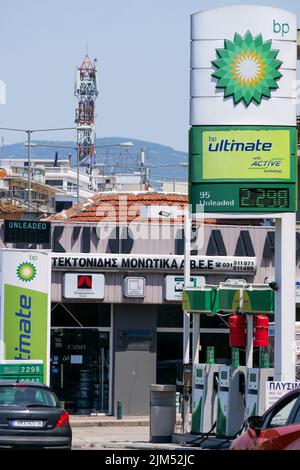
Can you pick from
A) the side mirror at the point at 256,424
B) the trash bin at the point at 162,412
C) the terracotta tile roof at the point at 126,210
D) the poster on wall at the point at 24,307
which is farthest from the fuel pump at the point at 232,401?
the terracotta tile roof at the point at 126,210

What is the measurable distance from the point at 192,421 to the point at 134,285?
11395mm

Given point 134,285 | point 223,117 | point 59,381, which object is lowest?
point 59,381

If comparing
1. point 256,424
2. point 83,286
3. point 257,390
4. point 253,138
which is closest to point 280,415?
point 256,424

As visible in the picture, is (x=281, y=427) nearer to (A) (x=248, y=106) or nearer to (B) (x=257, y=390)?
(B) (x=257, y=390)

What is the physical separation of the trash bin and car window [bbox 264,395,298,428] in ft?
46.5

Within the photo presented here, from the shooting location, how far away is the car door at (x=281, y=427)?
14.0 meters

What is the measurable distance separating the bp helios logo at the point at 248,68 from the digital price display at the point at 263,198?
1699 millimetres

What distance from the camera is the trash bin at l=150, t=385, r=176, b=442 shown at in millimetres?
29516

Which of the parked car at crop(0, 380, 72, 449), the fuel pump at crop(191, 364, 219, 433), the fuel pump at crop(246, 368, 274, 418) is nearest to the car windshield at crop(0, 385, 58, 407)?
the parked car at crop(0, 380, 72, 449)

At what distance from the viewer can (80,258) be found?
39.7 meters

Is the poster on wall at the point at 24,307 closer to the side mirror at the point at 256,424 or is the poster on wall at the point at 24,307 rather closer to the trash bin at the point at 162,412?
the trash bin at the point at 162,412
